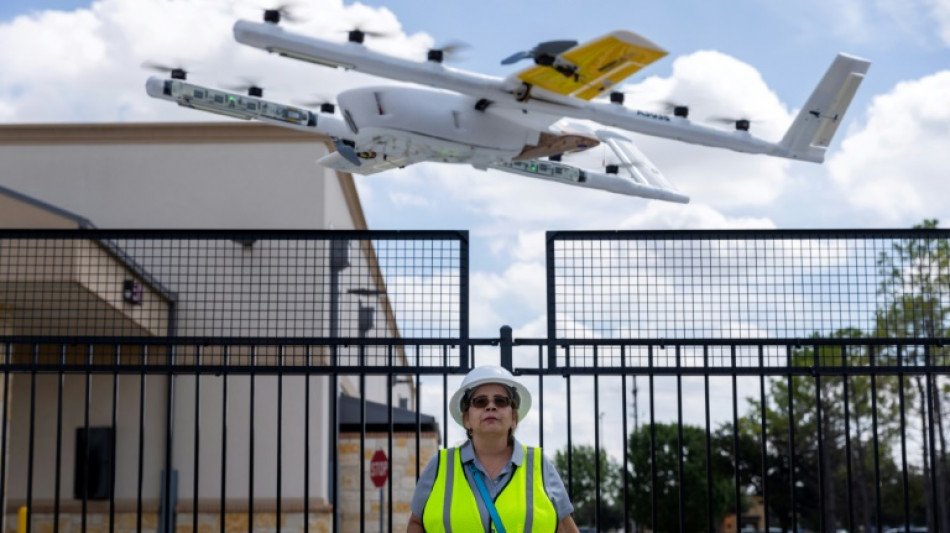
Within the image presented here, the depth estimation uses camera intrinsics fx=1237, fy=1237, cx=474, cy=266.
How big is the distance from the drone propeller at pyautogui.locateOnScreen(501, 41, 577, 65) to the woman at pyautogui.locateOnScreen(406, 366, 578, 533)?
23551 millimetres

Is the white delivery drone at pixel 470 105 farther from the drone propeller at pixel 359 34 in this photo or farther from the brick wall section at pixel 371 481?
the brick wall section at pixel 371 481

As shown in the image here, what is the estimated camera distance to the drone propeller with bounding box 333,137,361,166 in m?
30.2

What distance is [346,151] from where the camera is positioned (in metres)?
30.8

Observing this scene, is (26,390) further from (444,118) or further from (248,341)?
(248,341)

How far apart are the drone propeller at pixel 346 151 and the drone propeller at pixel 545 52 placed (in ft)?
16.8

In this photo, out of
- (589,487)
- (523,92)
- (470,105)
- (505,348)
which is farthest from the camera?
(589,487)

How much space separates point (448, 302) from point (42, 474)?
65.5 ft

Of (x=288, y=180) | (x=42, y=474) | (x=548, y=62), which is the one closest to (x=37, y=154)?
(x=288, y=180)

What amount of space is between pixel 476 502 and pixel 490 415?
0.31 meters

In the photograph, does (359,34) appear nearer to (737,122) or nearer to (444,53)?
(444,53)

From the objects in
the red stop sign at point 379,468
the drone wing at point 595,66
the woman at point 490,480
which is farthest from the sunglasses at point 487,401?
the drone wing at point 595,66

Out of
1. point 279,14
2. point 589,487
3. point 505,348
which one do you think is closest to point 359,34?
point 279,14

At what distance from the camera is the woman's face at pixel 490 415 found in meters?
4.39

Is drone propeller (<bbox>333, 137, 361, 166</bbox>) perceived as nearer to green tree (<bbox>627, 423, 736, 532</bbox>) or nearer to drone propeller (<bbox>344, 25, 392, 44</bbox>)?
drone propeller (<bbox>344, 25, 392, 44</bbox>)
